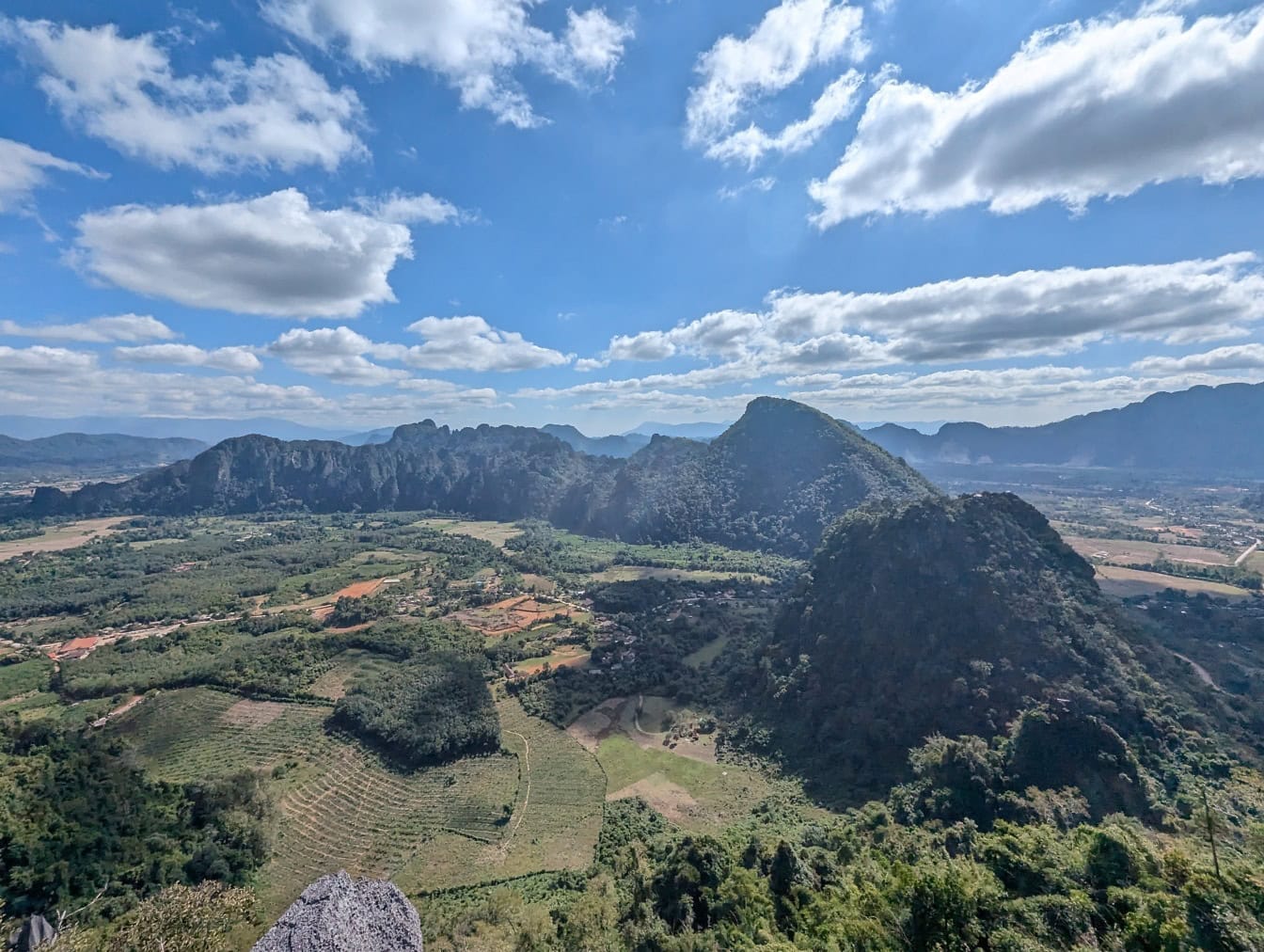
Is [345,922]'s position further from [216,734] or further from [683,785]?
[216,734]

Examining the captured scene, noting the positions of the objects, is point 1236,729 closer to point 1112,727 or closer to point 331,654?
point 1112,727

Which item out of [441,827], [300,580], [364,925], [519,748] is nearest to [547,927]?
[364,925]

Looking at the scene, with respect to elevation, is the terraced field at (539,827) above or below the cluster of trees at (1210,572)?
below

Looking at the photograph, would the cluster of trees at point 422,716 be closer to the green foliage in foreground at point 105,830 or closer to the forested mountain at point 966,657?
the green foliage in foreground at point 105,830

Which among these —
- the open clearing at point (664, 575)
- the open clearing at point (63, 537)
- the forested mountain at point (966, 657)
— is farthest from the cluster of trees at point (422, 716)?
the open clearing at point (63, 537)

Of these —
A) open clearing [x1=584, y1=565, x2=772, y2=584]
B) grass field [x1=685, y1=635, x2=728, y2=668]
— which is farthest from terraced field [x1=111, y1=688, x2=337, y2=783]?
open clearing [x1=584, y1=565, x2=772, y2=584]
